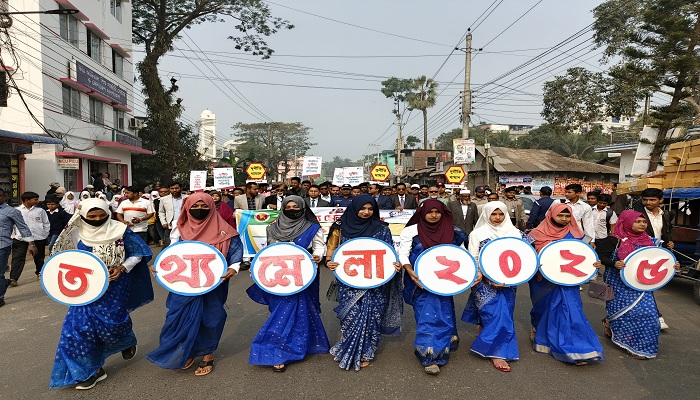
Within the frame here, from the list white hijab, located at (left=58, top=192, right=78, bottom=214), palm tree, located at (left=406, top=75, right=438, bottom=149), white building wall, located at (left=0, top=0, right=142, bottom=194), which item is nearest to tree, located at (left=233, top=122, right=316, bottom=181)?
palm tree, located at (left=406, top=75, right=438, bottom=149)

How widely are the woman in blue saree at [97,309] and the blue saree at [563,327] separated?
3462 millimetres

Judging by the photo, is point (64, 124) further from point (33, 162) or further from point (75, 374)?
point (75, 374)

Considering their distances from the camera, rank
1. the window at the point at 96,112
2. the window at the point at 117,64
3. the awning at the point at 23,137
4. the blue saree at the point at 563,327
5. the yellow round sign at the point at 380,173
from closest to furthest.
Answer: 1. the blue saree at the point at 563,327
2. the awning at the point at 23,137
3. the yellow round sign at the point at 380,173
4. the window at the point at 96,112
5. the window at the point at 117,64

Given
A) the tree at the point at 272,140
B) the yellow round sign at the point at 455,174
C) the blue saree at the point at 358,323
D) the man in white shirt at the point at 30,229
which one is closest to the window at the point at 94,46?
the man in white shirt at the point at 30,229

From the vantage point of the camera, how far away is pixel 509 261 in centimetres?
392

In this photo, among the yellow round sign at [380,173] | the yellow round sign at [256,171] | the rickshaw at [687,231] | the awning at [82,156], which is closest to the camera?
the rickshaw at [687,231]

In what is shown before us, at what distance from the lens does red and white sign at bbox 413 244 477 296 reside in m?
3.80

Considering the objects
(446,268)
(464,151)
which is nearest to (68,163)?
(464,151)

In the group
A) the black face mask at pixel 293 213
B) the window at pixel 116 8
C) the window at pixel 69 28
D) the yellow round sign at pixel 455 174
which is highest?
the window at pixel 116 8

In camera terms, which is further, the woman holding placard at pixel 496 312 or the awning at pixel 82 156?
the awning at pixel 82 156

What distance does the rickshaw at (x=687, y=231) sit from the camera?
6137 millimetres

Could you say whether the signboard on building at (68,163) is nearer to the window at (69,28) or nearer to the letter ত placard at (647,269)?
the window at (69,28)

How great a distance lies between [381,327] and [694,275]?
15.2 feet

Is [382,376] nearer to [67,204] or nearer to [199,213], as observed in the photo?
[199,213]
